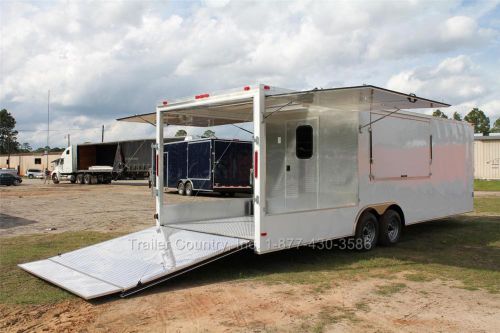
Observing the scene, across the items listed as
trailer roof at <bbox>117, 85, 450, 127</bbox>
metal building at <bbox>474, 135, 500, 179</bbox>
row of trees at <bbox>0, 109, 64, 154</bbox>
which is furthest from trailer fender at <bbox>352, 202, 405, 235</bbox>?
row of trees at <bbox>0, 109, 64, 154</bbox>

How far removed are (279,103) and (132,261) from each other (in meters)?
3.13

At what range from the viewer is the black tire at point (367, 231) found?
8156 millimetres

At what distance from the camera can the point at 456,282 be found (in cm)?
640

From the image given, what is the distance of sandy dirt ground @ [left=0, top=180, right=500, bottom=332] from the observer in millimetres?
4672

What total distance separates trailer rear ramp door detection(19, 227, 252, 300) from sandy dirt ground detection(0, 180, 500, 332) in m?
0.20

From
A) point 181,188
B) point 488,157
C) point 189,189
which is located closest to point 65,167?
point 181,188

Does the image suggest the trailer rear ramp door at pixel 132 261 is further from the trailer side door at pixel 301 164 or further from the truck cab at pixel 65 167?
the truck cab at pixel 65 167

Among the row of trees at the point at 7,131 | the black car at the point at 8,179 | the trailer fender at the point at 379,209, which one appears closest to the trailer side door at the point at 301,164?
the trailer fender at the point at 379,209

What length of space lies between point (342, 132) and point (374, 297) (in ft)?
11.0

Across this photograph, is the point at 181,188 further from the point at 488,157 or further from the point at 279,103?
the point at 488,157

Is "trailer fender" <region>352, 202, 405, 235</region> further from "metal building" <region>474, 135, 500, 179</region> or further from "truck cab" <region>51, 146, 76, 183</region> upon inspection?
"truck cab" <region>51, 146, 76, 183</region>

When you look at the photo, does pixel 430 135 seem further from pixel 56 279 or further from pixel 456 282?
pixel 56 279

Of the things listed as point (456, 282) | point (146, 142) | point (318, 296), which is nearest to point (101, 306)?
point (318, 296)

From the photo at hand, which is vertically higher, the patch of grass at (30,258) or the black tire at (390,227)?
the black tire at (390,227)
